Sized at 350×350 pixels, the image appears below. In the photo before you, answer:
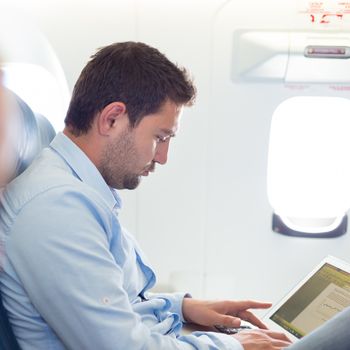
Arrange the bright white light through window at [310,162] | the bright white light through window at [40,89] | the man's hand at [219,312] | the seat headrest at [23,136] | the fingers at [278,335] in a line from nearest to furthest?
1. the seat headrest at [23,136]
2. the fingers at [278,335]
3. the man's hand at [219,312]
4. the bright white light through window at [40,89]
5. the bright white light through window at [310,162]

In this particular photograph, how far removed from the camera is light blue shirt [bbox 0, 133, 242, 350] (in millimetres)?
1244

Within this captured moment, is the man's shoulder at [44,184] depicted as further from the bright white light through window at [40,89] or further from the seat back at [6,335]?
the bright white light through window at [40,89]

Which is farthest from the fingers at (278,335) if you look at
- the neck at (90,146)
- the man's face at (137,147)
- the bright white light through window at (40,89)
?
the bright white light through window at (40,89)

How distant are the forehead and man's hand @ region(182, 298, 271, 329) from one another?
601 mm

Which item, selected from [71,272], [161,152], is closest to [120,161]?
[161,152]

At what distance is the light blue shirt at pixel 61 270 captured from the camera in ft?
4.08

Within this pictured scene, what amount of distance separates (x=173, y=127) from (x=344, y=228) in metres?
1.18

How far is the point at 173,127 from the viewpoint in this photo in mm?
1621

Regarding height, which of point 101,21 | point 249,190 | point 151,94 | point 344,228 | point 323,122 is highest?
point 101,21

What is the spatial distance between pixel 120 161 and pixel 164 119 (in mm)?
173

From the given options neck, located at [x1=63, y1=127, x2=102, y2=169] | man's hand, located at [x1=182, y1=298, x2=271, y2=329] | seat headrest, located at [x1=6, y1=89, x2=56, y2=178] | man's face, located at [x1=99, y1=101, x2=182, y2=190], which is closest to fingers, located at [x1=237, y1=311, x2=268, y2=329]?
man's hand, located at [x1=182, y1=298, x2=271, y2=329]

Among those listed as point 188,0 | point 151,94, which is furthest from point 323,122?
point 151,94

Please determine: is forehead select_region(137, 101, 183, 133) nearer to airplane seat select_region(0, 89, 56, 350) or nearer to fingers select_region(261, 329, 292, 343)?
airplane seat select_region(0, 89, 56, 350)

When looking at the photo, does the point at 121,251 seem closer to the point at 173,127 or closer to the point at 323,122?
the point at 173,127
